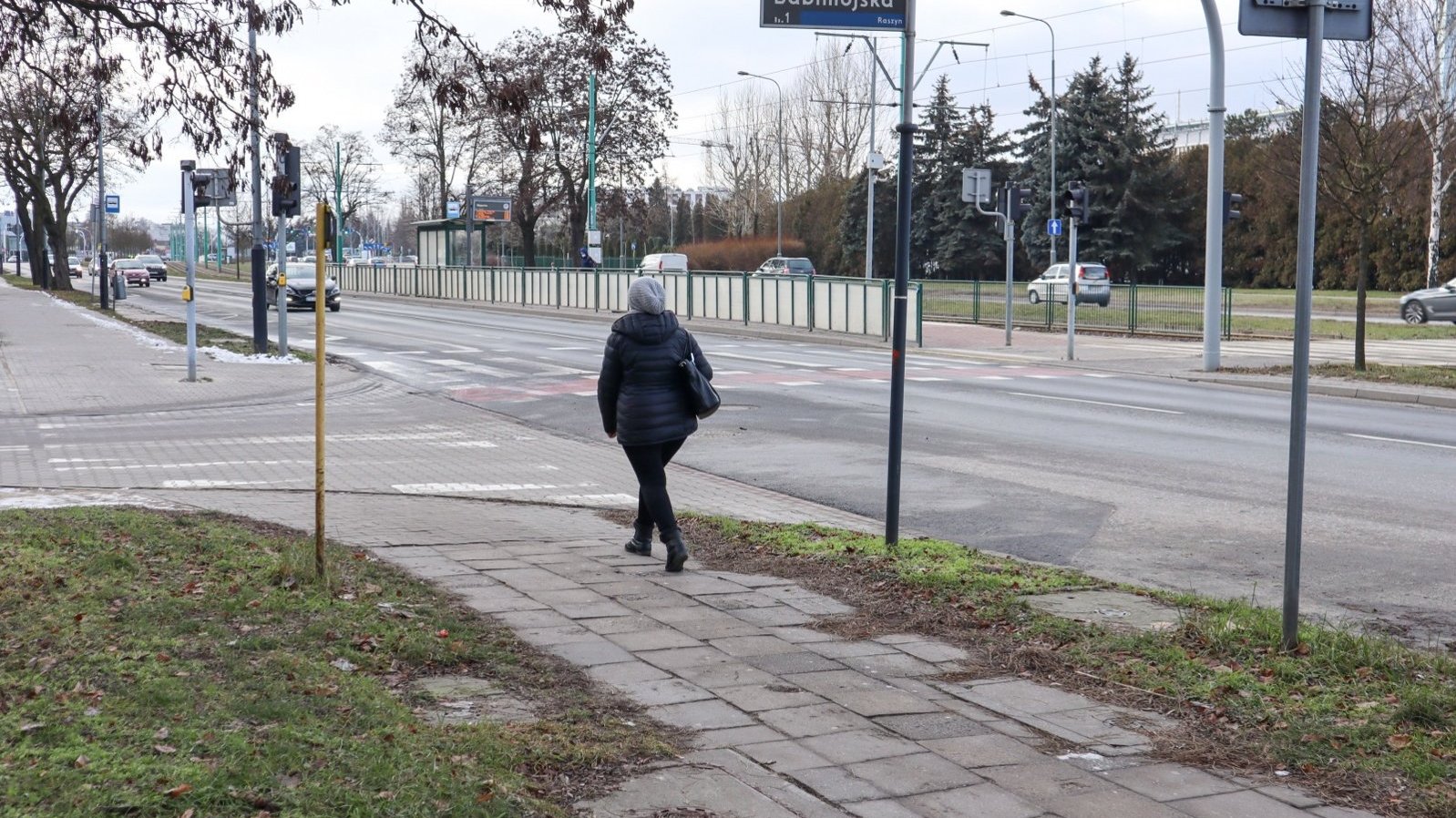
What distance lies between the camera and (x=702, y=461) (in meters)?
13.1

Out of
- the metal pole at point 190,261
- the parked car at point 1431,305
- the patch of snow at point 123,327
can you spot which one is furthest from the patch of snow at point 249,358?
the parked car at point 1431,305

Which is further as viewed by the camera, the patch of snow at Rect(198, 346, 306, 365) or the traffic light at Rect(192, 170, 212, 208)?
the patch of snow at Rect(198, 346, 306, 365)

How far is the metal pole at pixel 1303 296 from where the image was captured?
558 cm

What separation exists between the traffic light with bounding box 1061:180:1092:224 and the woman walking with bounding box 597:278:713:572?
1996 cm

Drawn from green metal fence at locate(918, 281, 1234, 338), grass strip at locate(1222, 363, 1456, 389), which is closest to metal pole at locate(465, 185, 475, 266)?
green metal fence at locate(918, 281, 1234, 338)

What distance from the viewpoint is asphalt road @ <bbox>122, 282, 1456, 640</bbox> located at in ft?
27.9

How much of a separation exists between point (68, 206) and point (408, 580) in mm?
65614

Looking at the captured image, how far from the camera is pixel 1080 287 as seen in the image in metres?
38.9

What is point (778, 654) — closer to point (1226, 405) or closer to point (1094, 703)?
point (1094, 703)

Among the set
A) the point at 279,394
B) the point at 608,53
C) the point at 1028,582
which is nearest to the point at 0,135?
the point at 279,394

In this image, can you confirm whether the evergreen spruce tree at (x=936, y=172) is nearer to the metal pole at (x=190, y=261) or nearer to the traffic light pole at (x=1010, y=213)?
the traffic light pole at (x=1010, y=213)

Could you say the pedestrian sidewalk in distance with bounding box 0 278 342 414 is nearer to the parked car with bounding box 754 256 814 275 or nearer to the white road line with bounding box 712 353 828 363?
the white road line with bounding box 712 353 828 363

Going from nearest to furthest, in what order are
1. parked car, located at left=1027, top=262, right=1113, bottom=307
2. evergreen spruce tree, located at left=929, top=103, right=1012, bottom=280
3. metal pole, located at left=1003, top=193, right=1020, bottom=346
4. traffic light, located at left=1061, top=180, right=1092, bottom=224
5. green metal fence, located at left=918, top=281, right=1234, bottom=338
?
traffic light, located at left=1061, top=180, right=1092, bottom=224 → metal pole, located at left=1003, top=193, right=1020, bottom=346 → green metal fence, located at left=918, top=281, right=1234, bottom=338 → parked car, located at left=1027, top=262, right=1113, bottom=307 → evergreen spruce tree, located at left=929, top=103, right=1012, bottom=280

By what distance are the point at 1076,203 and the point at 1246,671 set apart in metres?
22.2
